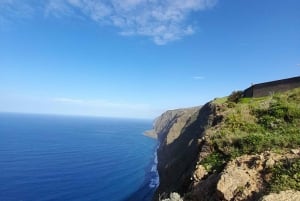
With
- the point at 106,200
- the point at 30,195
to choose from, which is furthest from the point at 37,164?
the point at 106,200

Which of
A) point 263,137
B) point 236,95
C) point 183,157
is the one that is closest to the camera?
point 263,137

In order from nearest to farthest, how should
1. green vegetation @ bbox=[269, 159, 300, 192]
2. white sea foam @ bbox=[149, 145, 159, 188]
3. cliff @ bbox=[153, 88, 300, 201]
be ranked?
green vegetation @ bbox=[269, 159, 300, 192] < cliff @ bbox=[153, 88, 300, 201] < white sea foam @ bbox=[149, 145, 159, 188]

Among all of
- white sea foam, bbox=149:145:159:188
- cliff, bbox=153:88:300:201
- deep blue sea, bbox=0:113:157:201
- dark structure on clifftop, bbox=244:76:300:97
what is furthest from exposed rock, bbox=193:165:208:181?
white sea foam, bbox=149:145:159:188

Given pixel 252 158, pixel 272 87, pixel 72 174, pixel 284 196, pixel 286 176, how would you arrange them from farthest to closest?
pixel 72 174, pixel 272 87, pixel 252 158, pixel 286 176, pixel 284 196

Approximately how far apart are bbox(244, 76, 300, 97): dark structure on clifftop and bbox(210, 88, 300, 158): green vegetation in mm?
9205

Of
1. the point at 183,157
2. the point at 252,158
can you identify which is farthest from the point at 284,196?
the point at 183,157

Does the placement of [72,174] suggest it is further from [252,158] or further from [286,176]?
[286,176]

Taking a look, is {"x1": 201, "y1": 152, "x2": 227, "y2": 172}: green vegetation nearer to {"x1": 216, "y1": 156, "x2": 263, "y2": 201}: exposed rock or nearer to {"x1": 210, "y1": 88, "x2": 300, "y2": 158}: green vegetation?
{"x1": 210, "y1": 88, "x2": 300, "y2": 158}: green vegetation

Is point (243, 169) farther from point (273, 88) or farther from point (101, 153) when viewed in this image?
point (101, 153)

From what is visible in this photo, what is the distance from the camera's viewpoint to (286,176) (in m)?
8.61

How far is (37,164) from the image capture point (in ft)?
272

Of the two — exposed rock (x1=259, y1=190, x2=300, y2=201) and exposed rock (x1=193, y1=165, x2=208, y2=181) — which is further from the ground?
exposed rock (x1=259, y1=190, x2=300, y2=201)

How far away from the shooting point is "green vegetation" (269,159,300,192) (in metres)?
8.25

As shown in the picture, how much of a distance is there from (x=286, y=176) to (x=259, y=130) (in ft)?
19.0
